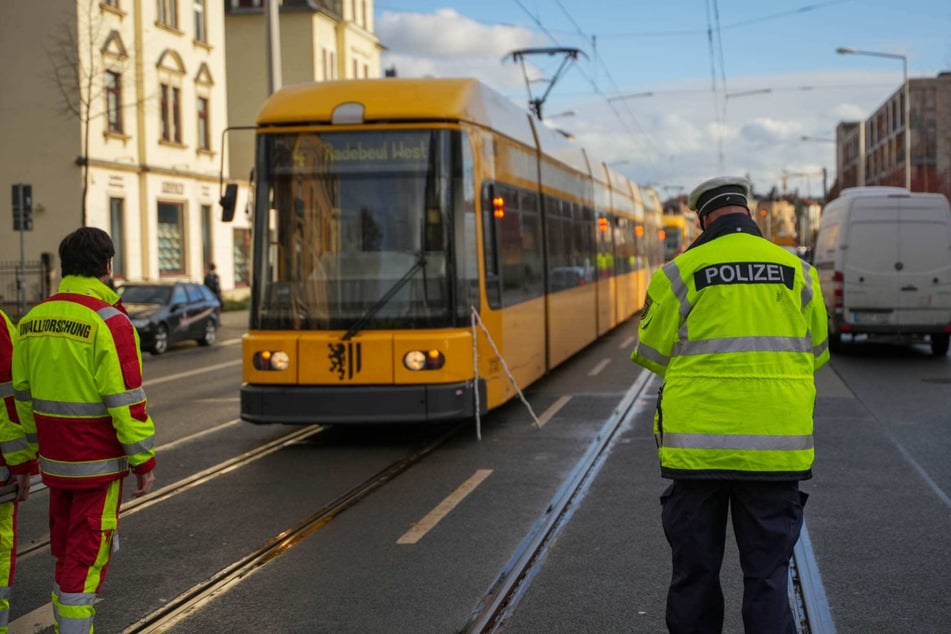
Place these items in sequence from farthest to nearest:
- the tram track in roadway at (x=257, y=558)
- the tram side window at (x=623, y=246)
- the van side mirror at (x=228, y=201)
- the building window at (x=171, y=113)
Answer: the building window at (x=171, y=113)
the tram side window at (x=623, y=246)
the van side mirror at (x=228, y=201)
the tram track in roadway at (x=257, y=558)

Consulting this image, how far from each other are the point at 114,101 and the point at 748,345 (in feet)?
101

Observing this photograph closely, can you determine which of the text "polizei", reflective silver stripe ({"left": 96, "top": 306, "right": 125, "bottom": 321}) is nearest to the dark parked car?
reflective silver stripe ({"left": 96, "top": 306, "right": 125, "bottom": 321})

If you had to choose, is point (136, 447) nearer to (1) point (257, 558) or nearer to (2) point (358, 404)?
(1) point (257, 558)

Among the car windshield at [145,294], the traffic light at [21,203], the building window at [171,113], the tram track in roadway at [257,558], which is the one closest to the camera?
the tram track in roadway at [257,558]

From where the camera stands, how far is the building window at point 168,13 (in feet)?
114

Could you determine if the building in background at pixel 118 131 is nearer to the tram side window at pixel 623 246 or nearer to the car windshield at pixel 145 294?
the car windshield at pixel 145 294

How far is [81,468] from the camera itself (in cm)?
455

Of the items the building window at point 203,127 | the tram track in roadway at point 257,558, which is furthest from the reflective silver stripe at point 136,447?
the building window at point 203,127

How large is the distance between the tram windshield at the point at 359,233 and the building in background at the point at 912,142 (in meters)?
38.4

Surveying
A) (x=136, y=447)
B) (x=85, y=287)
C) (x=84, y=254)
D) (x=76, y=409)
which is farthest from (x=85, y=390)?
(x=84, y=254)

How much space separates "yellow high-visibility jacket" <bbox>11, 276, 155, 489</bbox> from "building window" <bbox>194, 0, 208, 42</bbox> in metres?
35.0

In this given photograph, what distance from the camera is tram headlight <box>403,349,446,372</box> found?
1005 cm

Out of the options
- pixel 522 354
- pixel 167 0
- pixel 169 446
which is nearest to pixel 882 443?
pixel 522 354

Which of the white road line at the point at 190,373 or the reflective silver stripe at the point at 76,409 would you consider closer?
the reflective silver stripe at the point at 76,409
